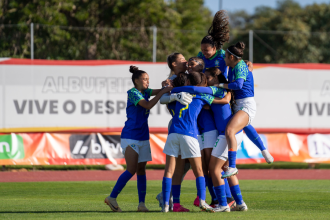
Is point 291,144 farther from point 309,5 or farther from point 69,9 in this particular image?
point 309,5

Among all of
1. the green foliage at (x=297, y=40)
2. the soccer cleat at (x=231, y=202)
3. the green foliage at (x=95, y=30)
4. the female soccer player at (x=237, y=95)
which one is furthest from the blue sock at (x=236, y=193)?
the green foliage at (x=297, y=40)

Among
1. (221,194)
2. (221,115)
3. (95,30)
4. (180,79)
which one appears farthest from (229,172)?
(95,30)

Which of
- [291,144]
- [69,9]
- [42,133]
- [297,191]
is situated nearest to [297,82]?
[291,144]

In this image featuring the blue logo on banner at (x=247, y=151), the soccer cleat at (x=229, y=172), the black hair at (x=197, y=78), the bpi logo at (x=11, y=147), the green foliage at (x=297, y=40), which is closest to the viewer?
the soccer cleat at (x=229, y=172)

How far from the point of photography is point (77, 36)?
1895cm

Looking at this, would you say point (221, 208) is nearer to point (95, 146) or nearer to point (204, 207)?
point (204, 207)

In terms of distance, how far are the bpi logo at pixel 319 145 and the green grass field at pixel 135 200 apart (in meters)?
3.20

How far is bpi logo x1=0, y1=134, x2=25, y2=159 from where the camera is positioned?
46.1 feet

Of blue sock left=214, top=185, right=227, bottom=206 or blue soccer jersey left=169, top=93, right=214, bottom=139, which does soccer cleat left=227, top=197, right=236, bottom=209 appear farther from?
blue soccer jersey left=169, top=93, right=214, bottom=139

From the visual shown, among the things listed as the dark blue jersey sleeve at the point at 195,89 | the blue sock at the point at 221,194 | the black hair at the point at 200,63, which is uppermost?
the black hair at the point at 200,63

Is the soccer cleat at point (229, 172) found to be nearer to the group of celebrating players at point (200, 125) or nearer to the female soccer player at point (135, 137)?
the group of celebrating players at point (200, 125)

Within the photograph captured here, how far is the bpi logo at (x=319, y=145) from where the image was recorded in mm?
15250

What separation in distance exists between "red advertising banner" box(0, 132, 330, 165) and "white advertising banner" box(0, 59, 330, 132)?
25cm

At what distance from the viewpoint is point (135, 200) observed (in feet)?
28.4
